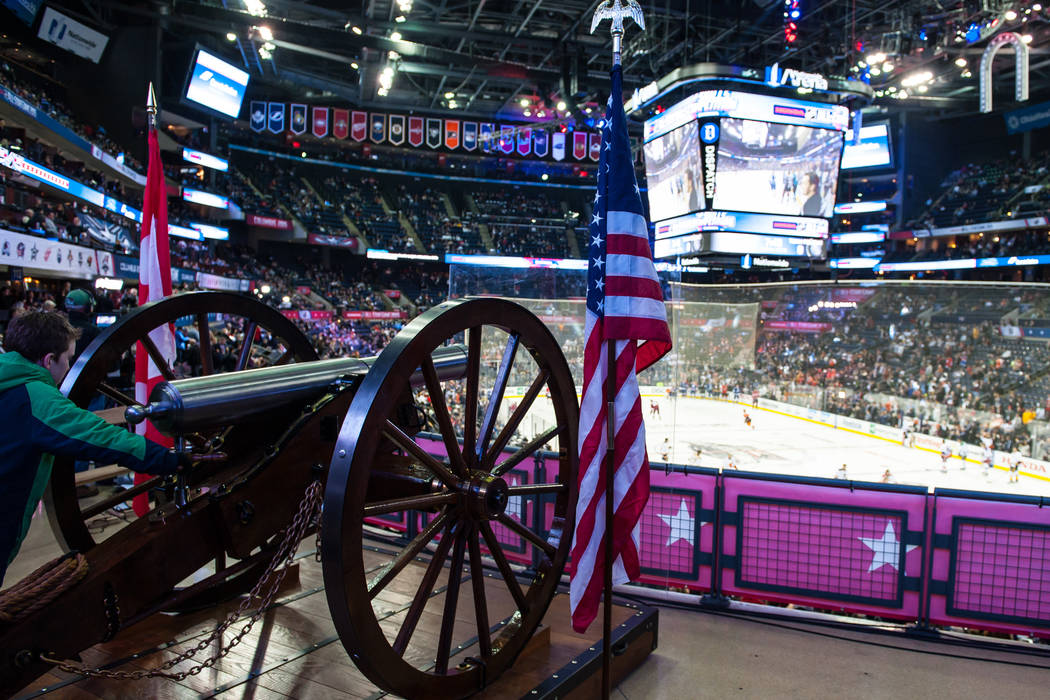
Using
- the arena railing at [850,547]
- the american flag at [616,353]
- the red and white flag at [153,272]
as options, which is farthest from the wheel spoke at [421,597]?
the red and white flag at [153,272]

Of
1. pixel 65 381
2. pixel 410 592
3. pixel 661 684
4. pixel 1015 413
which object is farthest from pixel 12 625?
pixel 1015 413

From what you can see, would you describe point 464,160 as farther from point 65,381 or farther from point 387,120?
point 65,381

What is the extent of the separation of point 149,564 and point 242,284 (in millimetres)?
26809

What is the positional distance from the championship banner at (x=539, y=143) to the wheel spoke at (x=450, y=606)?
1415 inches

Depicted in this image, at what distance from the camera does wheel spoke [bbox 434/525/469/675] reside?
2.84m

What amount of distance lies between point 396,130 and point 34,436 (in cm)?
3295

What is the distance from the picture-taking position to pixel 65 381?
3.29 m

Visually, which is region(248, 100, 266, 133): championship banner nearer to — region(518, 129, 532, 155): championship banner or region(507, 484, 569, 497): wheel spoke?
region(518, 129, 532, 155): championship banner

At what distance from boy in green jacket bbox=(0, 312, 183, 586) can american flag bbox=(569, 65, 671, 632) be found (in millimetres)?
1767

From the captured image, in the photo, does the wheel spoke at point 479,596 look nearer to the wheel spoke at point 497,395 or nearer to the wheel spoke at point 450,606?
the wheel spoke at point 450,606

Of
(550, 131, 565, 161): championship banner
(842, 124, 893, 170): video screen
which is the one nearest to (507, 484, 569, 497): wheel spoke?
(842, 124, 893, 170): video screen

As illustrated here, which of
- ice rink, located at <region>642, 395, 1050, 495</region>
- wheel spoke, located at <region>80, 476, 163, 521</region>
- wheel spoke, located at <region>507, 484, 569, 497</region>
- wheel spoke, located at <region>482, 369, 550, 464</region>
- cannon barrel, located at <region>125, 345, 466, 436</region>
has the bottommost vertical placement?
ice rink, located at <region>642, 395, 1050, 495</region>

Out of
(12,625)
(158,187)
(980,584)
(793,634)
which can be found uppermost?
(158,187)

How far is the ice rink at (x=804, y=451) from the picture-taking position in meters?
10.2
